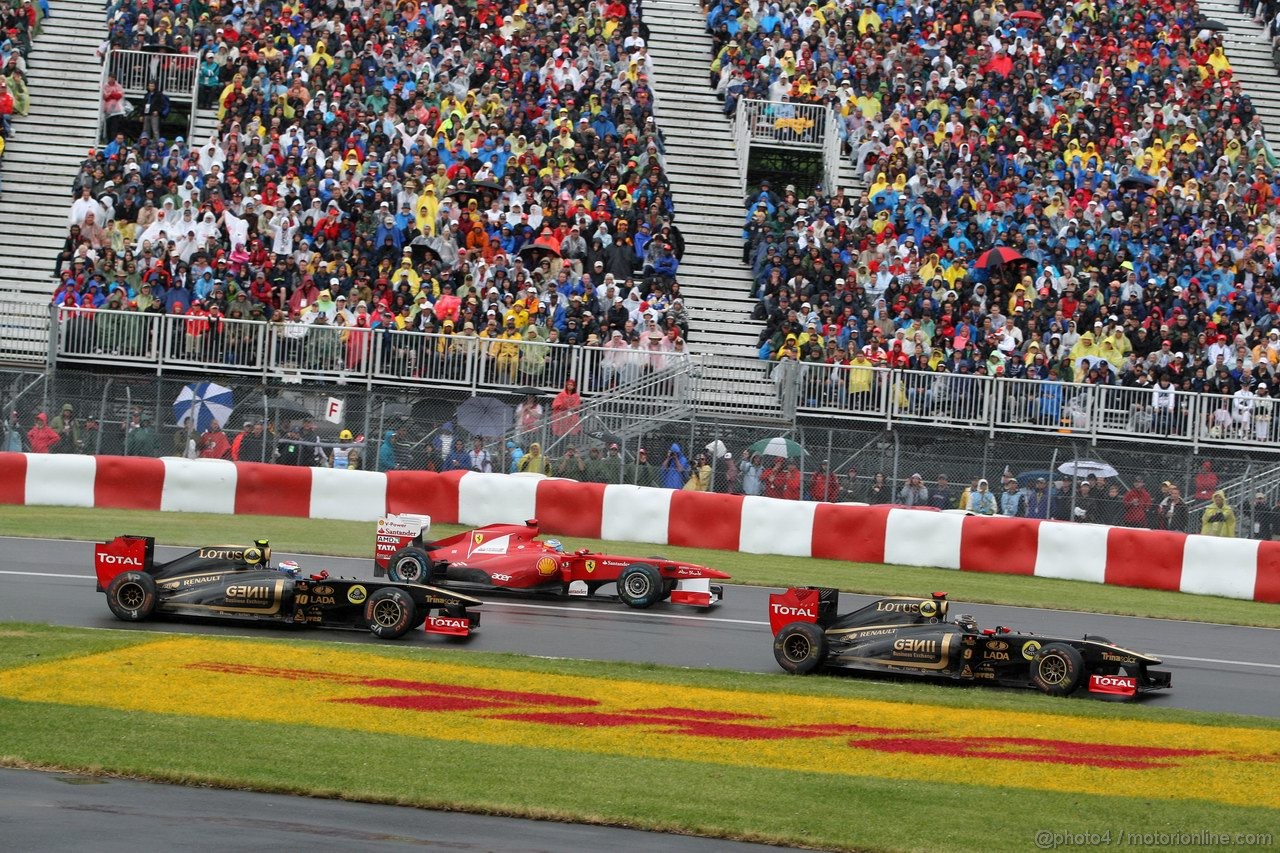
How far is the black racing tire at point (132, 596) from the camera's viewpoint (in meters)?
13.6

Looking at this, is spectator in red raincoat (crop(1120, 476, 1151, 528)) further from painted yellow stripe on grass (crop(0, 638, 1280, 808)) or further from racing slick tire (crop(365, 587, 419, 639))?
racing slick tire (crop(365, 587, 419, 639))

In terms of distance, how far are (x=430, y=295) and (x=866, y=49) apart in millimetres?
10676

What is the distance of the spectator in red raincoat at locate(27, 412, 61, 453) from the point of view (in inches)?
847

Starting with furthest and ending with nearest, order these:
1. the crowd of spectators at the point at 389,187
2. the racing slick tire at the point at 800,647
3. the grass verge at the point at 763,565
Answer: the crowd of spectators at the point at 389,187 < the grass verge at the point at 763,565 < the racing slick tire at the point at 800,647

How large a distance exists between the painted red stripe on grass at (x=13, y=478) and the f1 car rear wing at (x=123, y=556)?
8020 millimetres

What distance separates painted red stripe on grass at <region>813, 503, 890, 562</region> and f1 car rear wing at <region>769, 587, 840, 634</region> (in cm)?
710

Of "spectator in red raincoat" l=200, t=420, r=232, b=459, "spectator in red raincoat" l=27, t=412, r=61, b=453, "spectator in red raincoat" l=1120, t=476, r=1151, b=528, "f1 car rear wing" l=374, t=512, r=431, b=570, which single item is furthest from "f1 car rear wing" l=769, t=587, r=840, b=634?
"spectator in red raincoat" l=27, t=412, r=61, b=453

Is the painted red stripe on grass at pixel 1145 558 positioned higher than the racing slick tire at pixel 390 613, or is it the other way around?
the painted red stripe on grass at pixel 1145 558

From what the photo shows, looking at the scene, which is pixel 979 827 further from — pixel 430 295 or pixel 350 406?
pixel 430 295

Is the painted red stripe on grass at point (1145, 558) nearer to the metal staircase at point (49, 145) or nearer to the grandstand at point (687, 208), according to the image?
the grandstand at point (687, 208)

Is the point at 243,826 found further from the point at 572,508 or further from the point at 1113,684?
the point at 572,508

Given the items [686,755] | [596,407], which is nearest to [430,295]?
[596,407]

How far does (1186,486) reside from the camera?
20.5m

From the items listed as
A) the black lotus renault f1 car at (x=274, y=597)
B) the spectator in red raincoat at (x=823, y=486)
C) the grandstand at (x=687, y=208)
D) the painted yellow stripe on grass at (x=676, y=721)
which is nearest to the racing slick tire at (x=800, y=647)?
the painted yellow stripe on grass at (x=676, y=721)
